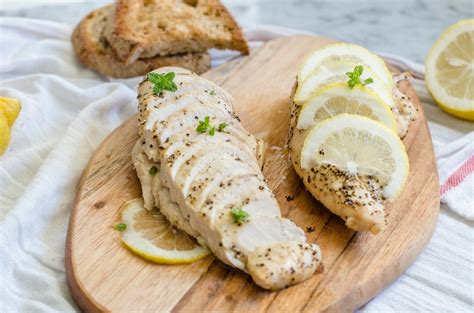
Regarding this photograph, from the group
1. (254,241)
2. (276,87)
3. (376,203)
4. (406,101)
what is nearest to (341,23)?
(276,87)

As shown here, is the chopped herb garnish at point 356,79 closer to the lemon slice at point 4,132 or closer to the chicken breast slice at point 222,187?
the chicken breast slice at point 222,187

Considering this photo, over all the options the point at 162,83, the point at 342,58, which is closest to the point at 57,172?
the point at 162,83

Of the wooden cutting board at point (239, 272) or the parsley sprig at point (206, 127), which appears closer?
the wooden cutting board at point (239, 272)

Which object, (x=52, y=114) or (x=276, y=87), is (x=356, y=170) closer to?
(x=276, y=87)

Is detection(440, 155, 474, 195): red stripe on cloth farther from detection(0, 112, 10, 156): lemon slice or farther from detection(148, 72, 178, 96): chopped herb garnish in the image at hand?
detection(0, 112, 10, 156): lemon slice

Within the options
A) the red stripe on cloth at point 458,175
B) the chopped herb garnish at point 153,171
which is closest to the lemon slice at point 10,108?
the chopped herb garnish at point 153,171

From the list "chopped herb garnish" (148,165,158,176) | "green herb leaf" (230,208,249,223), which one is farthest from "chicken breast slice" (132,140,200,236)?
"green herb leaf" (230,208,249,223)
